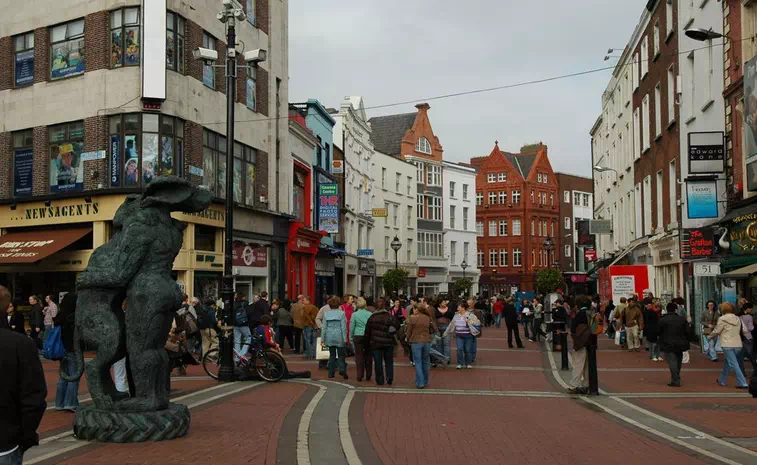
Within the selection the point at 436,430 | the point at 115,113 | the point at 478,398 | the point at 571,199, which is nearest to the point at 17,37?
the point at 115,113

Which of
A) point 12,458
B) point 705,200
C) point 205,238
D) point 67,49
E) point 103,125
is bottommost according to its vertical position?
point 12,458

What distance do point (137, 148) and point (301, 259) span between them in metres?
14.3

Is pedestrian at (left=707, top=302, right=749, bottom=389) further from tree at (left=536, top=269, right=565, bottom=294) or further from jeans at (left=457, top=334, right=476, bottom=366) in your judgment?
tree at (left=536, top=269, right=565, bottom=294)

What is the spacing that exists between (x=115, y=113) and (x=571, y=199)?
8298 centimetres

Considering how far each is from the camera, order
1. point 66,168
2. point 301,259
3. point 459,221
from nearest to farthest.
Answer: point 66,168 < point 301,259 < point 459,221

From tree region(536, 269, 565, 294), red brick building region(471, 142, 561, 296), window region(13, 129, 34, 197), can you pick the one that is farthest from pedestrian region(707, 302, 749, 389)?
red brick building region(471, 142, 561, 296)

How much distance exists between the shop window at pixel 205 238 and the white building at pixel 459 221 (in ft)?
150

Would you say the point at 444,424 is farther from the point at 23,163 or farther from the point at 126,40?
the point at 23,163

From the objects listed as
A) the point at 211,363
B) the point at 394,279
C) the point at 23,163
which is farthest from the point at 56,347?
the point at 394,279

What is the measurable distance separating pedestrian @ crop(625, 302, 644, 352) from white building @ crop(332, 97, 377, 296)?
24880 mm

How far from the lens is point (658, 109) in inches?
1297

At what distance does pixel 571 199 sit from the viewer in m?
102

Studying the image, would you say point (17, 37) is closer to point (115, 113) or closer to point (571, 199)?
point (115, 113)

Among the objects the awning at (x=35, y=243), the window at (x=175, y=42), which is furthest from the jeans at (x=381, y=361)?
the window at (x=175, y=42)
